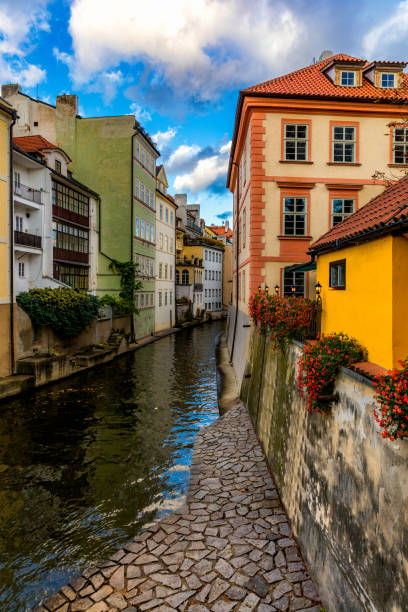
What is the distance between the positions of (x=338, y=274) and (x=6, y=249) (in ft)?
57.7

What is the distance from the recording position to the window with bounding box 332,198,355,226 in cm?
1820

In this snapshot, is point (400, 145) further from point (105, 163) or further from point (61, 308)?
point (105, 163)

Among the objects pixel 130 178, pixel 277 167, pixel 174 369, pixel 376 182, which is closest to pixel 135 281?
pixel 130 178

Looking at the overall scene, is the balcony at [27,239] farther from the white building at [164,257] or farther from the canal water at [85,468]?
the white building at [164,257]

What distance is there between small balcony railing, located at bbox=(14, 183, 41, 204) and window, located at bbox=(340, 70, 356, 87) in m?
19.3

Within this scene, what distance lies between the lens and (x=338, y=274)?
28.5ft

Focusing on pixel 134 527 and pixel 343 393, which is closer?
pixel 343 393

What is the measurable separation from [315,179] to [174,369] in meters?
14.6

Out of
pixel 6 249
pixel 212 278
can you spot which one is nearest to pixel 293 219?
pixel 6 249

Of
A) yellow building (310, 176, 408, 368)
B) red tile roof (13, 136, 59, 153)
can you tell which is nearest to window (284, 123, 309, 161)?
yellow building (310, 176, 408, 368)

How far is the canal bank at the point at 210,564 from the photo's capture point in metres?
6.50

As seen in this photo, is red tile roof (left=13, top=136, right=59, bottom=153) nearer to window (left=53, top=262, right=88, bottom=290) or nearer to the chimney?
window (left=53, top=262, right=88, bottom=290)

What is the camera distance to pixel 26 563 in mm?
7805

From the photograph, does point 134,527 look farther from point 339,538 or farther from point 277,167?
point 277,167
